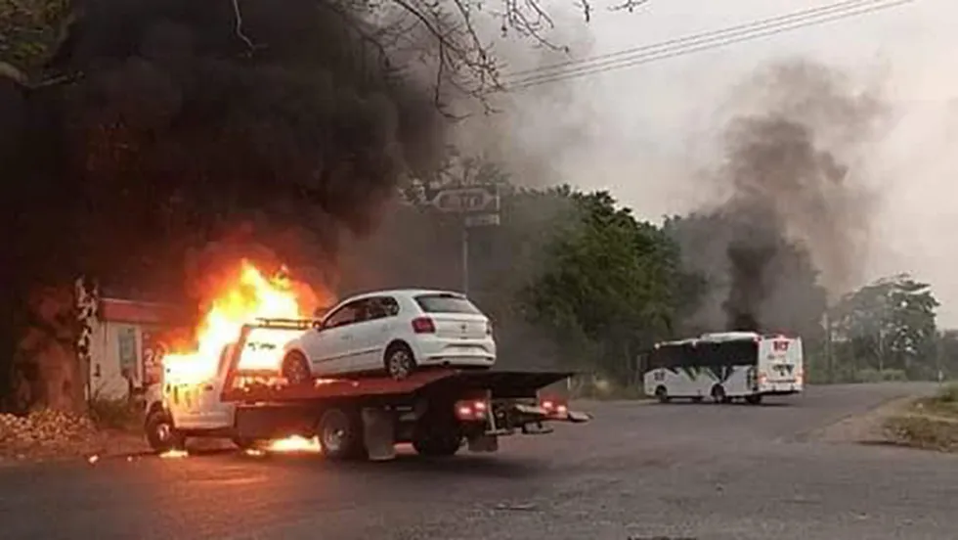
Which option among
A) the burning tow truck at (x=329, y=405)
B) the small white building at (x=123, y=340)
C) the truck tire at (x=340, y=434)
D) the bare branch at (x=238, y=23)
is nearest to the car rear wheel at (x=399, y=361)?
the burning tow truck at (x=329, y=405)

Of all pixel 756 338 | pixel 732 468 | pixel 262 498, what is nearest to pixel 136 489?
pixel 262 498

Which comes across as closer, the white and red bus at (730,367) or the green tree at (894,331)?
the white and red bus at (730,367)

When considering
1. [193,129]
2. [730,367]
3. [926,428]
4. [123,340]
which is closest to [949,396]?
[730,367]

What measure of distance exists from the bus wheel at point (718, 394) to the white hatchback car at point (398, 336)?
32188 millimetres

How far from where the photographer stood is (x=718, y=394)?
52.1 meters

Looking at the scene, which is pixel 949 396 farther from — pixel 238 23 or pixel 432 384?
A: pixel 238 23

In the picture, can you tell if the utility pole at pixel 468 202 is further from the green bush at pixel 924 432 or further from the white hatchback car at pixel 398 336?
the white hatchback car at pixel 398 336

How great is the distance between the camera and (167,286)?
33812mm

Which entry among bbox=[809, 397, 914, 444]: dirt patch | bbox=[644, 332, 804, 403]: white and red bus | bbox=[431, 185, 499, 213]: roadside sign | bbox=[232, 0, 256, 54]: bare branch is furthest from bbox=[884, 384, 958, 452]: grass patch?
bbox=[232, 0, 256, 54]: bare branch

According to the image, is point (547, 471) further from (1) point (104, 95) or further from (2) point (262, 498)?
(1) point (104, 95)

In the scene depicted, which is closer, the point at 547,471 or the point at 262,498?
the point at 262,498

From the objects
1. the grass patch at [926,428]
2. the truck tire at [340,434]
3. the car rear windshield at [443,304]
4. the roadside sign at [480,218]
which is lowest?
the grass patch at [926,428]

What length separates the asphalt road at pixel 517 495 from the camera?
11969 millimetres

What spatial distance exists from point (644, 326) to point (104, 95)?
43995mm
